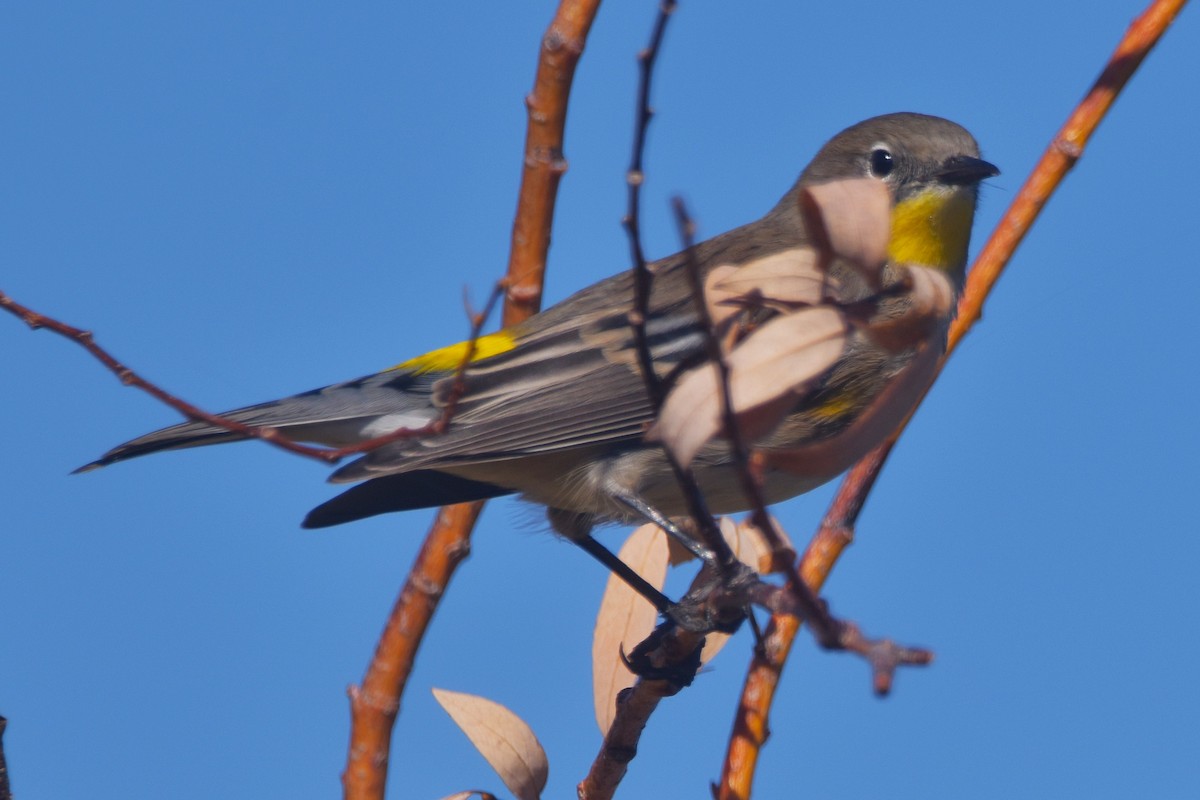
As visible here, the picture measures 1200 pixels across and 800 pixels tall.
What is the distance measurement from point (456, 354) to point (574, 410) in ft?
2.47

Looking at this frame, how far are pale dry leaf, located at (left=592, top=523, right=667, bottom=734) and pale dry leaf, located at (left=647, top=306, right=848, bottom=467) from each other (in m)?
1.60

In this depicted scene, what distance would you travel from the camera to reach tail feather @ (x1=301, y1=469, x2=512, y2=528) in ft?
12.6

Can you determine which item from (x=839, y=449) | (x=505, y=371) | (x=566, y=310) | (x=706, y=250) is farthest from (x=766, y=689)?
(x=706, y=250)

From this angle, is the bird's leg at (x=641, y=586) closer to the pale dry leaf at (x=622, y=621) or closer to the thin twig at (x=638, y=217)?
the pale dry leaf at (x=622, y=621)

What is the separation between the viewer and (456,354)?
4414mm

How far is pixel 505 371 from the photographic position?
4.03 m

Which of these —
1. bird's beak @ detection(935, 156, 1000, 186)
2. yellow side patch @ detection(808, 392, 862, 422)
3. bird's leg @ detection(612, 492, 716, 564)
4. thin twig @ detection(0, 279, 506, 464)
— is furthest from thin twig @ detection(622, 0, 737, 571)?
bird's beak @ detection(935, 156, 1000, 186)

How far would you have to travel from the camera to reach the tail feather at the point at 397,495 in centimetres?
385

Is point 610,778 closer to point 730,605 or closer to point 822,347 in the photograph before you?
point 730,605

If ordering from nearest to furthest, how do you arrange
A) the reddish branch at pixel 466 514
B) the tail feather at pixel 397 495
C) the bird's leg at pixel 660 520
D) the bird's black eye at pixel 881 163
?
1. the reddish branch at pixel 466 514
2. the bird's leg at pixel 660 520
3. the tail feather at pixel 397 495
4. the bird's black eye at pixel 881 163

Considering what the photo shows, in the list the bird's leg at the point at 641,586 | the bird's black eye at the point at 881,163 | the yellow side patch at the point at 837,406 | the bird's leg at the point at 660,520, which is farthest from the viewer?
the bird's black eye at the point at 881,163

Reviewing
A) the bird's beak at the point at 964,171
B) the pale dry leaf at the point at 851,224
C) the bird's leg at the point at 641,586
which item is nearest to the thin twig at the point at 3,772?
the pale dry leaf at the point at 851,224

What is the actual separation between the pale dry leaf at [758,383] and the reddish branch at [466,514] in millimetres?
1610

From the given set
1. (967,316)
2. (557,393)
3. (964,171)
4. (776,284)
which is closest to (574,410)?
(557,393)
